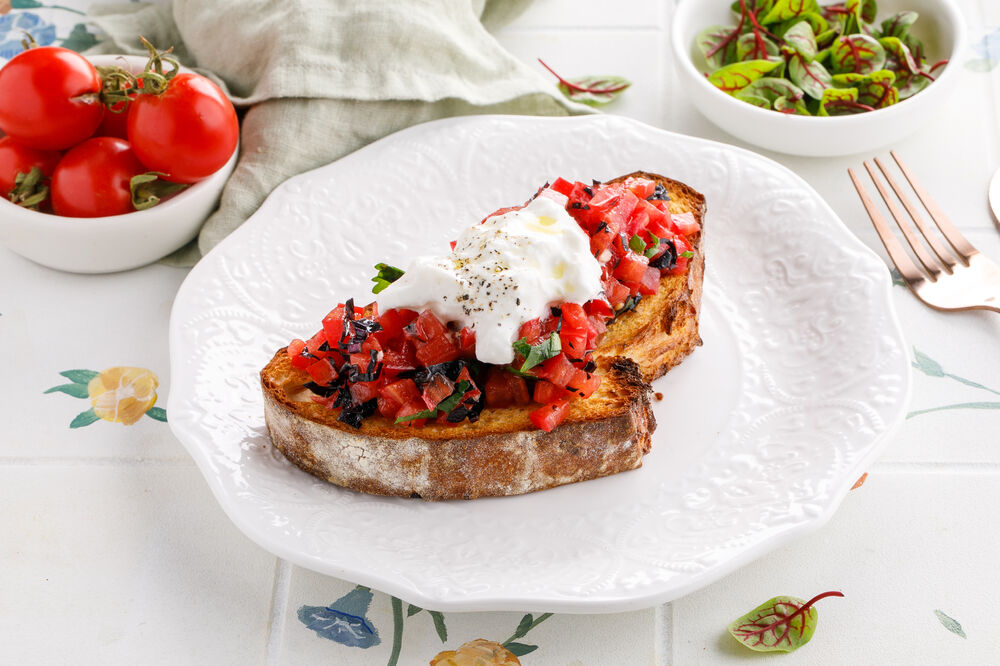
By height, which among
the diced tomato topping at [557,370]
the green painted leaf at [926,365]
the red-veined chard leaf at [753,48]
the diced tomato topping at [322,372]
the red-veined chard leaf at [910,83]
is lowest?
the green painted leaf at [926,365]

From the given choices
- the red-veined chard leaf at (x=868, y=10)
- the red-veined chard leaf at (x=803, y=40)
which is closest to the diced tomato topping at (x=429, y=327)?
the red-veined chard leaf at (x=803, y=40)

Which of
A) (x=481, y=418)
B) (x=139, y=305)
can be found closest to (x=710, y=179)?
(x=481, y=418)

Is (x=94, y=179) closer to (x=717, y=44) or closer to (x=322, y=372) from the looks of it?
(x=322, y=372)

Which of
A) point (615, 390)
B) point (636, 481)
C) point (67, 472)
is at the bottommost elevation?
point (67, 472)

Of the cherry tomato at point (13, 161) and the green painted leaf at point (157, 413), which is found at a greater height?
the cherry tomato at point (13, 161)

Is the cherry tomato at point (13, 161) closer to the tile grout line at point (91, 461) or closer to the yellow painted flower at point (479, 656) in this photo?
the tile grout line at point (91, 461)

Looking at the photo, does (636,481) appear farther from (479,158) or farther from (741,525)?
(479,158)
